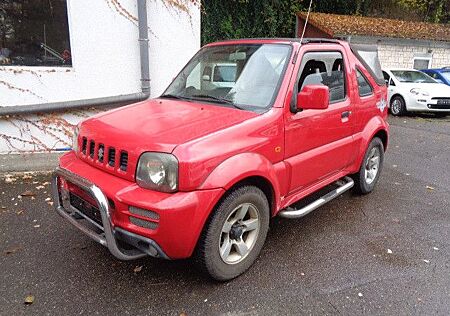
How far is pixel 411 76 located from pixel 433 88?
112cm

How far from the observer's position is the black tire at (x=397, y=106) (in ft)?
39.3

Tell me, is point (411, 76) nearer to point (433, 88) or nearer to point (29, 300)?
point (433, 88)

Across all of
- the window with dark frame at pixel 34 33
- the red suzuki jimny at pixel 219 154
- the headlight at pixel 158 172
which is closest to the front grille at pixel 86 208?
the red suzuki jimny at pixel 219 154

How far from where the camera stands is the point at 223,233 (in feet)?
9.32

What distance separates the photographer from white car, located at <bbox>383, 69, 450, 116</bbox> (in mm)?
11469

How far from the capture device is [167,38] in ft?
21.2

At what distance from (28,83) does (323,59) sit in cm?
442

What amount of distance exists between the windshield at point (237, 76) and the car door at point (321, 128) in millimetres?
237

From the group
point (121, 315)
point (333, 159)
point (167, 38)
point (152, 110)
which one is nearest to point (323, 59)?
point (333, 159)

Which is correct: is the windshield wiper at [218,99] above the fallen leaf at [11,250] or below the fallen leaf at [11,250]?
above

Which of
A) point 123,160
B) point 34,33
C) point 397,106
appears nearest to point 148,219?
point 123,160

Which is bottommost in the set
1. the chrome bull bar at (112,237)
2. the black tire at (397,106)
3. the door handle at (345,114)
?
the black tire at (397,106)

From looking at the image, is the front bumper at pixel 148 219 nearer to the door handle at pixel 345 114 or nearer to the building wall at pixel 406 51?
the door handle at pixel 345 114

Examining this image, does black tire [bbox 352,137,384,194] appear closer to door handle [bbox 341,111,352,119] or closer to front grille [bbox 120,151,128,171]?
door handle [bbox 341,111,352,119]
